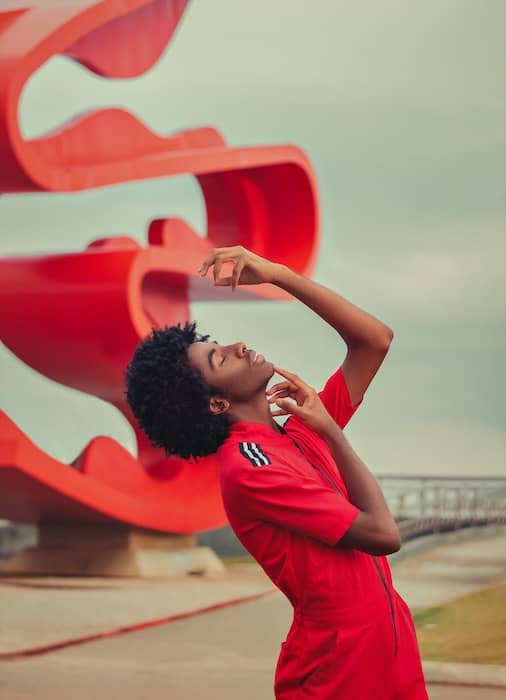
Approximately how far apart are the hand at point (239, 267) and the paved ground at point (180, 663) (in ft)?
10.2

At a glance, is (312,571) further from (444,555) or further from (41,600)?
(444,555)

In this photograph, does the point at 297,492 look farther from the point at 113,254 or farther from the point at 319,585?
the point at 113,254

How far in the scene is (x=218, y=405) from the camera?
2.30 meters

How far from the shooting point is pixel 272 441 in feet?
7.42

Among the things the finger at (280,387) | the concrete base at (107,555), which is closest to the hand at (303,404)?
the finger at (280,387)

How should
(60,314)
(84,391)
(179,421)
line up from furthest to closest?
(84,391) → (60,314) → (179,421)

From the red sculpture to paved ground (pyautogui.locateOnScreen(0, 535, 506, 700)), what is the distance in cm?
123

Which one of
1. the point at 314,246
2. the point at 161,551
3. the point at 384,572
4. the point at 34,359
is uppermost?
the point at 384,572

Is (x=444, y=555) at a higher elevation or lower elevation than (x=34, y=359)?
lower

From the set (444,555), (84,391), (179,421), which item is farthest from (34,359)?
(179,421)

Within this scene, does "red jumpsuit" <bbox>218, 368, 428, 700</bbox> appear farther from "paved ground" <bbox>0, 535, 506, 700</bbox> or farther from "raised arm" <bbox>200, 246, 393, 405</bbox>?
"paved ground" <bbox>0, 535, 506, 700</bbox>

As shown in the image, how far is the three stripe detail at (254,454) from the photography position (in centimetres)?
218

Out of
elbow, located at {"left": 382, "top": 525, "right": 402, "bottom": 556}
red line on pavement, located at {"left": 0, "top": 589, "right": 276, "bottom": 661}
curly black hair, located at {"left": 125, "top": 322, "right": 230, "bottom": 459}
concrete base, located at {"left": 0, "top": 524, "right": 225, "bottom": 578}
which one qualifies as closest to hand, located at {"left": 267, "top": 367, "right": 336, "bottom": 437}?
curly black hair, located at {"left": 125, "top": 322, "right": 230, "bottom": 459}

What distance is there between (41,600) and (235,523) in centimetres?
649
